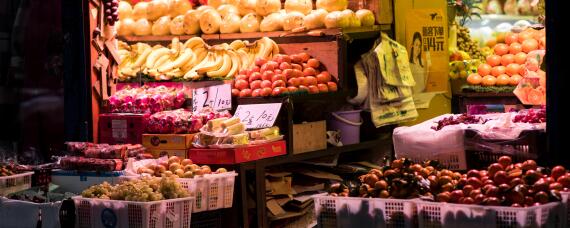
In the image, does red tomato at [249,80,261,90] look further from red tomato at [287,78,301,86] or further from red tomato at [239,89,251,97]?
red tomato at [287,78,301,86]

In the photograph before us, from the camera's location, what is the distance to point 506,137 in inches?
265

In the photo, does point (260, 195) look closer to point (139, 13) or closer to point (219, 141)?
point (219, 141)

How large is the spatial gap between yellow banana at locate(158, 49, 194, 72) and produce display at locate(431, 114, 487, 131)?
9.46 feet

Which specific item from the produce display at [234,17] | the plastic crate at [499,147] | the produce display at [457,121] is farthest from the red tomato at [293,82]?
the plastic crate at [499,147]

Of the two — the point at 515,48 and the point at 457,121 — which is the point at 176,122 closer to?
the point at 457,121

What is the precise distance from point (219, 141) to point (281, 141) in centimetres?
68

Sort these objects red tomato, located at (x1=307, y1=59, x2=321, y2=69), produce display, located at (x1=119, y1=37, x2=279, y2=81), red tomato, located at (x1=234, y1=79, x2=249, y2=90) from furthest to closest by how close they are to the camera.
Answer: produce display, located at (x1=119, y1=37, x2=279, y2=81) → red tomato, located at (x1=307, y1=59, x2=321, y2=69) → red tomato, located at (x1=234, y1=79, x2=249, y2=90)

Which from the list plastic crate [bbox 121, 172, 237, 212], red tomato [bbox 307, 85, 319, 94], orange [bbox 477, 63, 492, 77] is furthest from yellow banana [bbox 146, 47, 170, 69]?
orange [bbox 477, 63, 492, 77]

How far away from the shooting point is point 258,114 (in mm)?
8289

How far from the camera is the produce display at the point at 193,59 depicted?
903 cm

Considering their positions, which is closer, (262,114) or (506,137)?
(506,137)

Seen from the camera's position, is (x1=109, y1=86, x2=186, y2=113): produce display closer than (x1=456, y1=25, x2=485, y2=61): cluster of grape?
Yes

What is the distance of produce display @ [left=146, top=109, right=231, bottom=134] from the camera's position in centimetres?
798

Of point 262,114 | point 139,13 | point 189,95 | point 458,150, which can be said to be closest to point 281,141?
Answer: point 262,114
